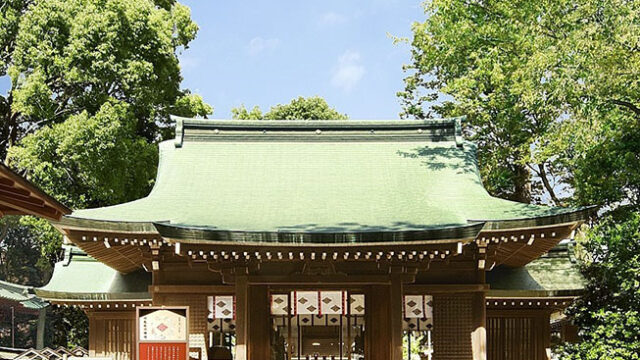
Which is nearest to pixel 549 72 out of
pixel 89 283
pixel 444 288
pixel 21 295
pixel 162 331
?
pixel 444 288

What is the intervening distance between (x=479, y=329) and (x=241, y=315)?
13.5ft

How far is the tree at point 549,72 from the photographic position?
38.5ft

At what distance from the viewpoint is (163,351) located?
10.2m

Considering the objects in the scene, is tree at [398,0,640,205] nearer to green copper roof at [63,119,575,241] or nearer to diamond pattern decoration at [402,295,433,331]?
green copper roof at [63,119,575,241]

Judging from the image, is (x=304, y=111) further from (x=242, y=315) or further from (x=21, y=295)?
(x=242, y=315)

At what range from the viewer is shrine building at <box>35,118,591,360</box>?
1030 centimetres

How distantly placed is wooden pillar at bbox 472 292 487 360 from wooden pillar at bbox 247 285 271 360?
3.56 m

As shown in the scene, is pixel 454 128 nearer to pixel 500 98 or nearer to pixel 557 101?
pixel 557 101

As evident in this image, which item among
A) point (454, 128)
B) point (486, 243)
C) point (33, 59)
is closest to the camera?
point (486, 243)

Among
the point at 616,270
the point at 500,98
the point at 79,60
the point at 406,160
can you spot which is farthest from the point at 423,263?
the point at 79,60

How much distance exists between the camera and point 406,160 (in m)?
14.3

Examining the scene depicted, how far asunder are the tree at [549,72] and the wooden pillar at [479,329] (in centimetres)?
338

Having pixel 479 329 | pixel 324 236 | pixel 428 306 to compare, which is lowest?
pixel 479 329

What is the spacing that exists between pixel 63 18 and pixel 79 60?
4.55 ft
